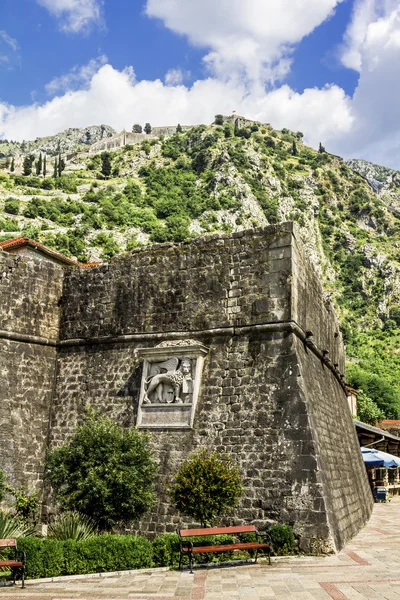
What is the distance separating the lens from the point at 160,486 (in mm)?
13336

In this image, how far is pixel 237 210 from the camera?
120438 mm

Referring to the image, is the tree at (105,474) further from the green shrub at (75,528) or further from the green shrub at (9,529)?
the green shrub at (9,529)

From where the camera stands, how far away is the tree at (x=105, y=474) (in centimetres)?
1196

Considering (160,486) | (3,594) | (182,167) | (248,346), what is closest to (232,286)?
(248,346)

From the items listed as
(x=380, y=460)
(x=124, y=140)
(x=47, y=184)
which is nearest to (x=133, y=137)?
(x=124, y=140)

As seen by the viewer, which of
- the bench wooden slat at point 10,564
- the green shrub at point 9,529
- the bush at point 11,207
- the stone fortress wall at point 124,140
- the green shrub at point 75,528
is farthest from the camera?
the stone fortress wall at point 124,140

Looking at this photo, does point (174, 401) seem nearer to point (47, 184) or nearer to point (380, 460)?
point (380, 460)

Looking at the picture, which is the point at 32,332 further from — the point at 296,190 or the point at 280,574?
the point at 296,190

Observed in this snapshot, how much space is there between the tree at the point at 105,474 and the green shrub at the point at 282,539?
9.27ft

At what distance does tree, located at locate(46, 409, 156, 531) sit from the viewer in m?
12.0

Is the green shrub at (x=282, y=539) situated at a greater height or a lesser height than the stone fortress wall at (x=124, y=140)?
lesser

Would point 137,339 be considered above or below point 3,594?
above

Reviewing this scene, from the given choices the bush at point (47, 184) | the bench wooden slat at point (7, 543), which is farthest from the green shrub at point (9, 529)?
the bush at point (47, 184)

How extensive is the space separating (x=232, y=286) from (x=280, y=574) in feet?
22.9
